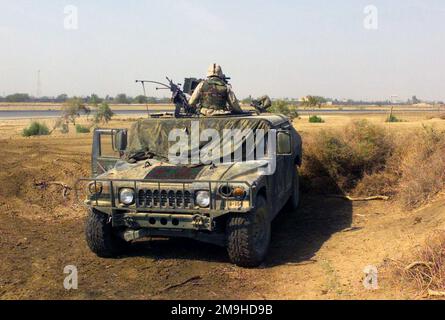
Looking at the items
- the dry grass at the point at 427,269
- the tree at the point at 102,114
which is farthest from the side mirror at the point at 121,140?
the tree at the point at 102,114

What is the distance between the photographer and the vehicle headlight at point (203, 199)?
232 inches

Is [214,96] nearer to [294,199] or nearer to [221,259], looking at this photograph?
[221,259]

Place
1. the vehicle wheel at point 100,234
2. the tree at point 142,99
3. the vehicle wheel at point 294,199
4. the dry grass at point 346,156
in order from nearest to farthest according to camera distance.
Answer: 1. the vehicle wheel at point 100,234
2. the tree at point 142,99
3. the vehicle wheel at point 294,199
4. the dry grass at point 346,156

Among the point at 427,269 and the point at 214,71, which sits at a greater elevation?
the point at 214,71

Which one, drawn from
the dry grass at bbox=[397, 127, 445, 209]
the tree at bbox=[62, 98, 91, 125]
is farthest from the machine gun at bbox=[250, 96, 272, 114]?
the tree at bbox=[62, 98, 91, 125]

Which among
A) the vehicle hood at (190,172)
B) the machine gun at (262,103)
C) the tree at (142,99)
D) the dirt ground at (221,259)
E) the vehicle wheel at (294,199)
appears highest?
the tree at (142,99)

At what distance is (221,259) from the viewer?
655 centimetres

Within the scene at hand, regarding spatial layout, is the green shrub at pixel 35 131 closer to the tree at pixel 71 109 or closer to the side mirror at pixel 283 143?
the tree at pixel 71 109

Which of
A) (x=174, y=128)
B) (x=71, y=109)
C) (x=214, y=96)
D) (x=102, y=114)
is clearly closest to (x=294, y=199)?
(x=214, y=96)

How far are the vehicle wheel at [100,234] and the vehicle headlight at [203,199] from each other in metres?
1.32

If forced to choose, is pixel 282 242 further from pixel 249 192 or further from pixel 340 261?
pixel 249 192

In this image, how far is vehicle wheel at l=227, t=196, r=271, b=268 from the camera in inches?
232

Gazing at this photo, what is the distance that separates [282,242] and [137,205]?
2425 millimetres

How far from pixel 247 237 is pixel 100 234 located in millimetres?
1891
